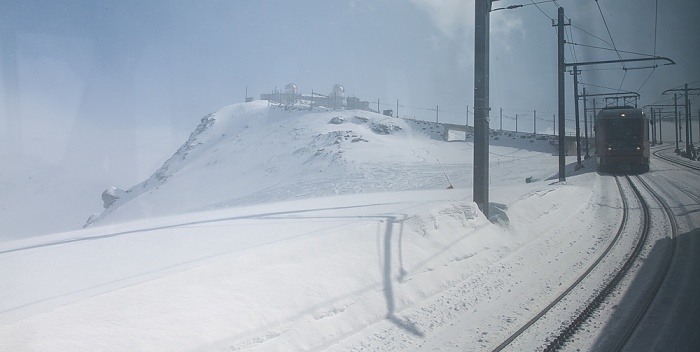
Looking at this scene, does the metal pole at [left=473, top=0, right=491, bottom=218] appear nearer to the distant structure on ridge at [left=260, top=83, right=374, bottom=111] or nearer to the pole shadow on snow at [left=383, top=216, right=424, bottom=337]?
the pole shadow on snow at [left=383, top=216, right=424, bottom=337]

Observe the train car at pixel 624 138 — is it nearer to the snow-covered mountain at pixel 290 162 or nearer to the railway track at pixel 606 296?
the snow-covered mountain at pixel 290 162

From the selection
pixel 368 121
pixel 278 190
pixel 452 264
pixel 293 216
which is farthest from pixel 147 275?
pixel 368 121

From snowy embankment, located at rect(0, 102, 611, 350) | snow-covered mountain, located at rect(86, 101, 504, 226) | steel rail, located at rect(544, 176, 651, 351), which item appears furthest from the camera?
snow-covered mountain, located at rect(86, 101, 504, 226)

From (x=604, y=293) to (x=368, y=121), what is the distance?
238 feet

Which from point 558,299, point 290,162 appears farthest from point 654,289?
point 290,162

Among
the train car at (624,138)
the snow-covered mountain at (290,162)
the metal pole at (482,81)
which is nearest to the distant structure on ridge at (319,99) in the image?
the snow-covered mountain at (290,162)

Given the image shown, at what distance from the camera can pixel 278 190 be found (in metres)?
37.4

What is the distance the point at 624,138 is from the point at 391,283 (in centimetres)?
2923

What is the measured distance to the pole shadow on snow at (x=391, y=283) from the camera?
6.01m

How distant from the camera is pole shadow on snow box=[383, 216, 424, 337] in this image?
601 centimetres

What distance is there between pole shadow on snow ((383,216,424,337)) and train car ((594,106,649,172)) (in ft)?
88.5

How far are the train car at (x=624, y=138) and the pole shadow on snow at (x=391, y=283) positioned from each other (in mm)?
26978

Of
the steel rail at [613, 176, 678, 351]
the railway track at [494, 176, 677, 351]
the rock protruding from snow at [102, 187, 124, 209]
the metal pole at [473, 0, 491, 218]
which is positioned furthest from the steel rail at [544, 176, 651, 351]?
the rock protruding from snow at [102, 187, 124, 209]

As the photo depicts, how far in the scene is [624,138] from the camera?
31078 millimetres
